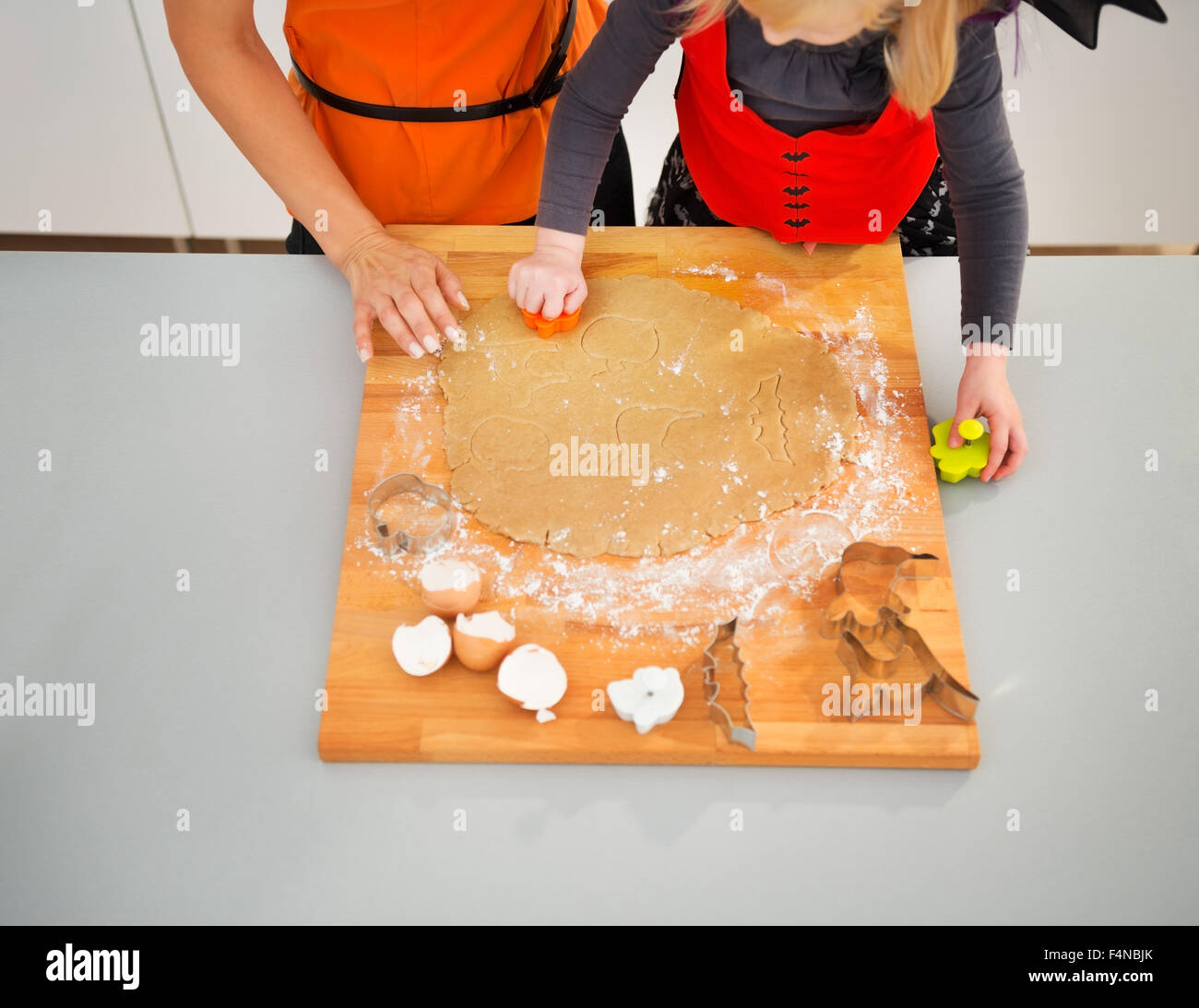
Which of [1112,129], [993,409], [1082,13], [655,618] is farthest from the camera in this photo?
[1112,129]

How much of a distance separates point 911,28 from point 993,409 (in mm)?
378

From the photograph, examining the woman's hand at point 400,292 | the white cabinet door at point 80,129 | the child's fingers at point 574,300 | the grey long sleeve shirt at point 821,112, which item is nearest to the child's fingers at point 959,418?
the grey long sleeve shirt at point 821,112

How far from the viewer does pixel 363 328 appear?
41.1 inches

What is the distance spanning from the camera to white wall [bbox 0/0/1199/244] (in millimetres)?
1777

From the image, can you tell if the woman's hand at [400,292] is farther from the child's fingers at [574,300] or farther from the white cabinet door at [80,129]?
the white cabinet door at [80,129]

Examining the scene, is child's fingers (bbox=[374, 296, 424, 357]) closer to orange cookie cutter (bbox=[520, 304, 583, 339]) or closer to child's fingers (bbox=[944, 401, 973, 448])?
orange cookie cutter (bbox=[520, 304, 583, 339])

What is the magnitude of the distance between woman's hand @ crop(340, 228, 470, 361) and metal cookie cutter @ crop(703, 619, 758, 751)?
46cm

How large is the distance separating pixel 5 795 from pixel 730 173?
996 millimetres

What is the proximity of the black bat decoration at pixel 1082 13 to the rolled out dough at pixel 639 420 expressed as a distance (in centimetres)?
38

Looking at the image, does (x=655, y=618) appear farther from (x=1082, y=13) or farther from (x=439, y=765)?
(x=1082, y=13)

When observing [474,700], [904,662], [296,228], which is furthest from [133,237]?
[904,662]

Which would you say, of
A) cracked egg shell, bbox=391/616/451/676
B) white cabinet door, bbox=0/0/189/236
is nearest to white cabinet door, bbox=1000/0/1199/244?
cracked egg shell, bbox=391/616/451/676

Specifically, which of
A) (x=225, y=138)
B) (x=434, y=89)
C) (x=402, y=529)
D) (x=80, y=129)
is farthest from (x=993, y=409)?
(x=80, y=129)

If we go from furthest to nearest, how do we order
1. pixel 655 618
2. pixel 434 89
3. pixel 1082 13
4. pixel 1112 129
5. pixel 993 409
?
1. pixel 1112 129
2. pixel 434 89
3. pixel 993 409
4. pixel 655 618
5. pixel 1082 13
